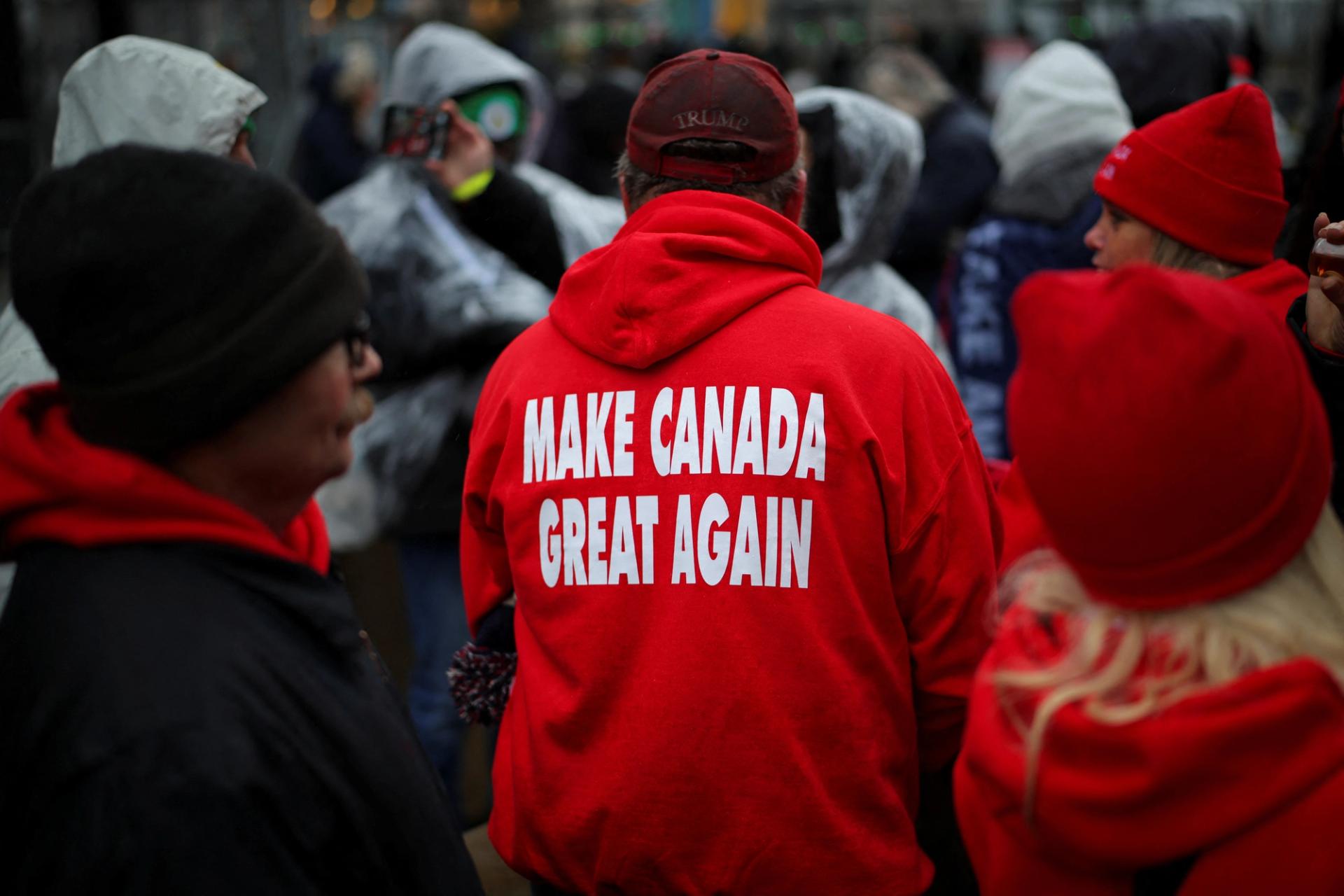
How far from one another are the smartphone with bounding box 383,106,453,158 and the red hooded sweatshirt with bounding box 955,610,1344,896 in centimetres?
240

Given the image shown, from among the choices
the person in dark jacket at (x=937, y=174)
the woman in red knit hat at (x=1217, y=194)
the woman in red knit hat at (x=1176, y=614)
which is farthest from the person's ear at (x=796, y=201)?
the person in dark jacket at (x=937, y=174)

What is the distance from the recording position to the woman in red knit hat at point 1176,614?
4.31 ft

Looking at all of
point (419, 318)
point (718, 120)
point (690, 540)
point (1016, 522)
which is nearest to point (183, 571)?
point (690, 540)

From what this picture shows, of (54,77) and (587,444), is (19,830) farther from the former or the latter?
(54,77)

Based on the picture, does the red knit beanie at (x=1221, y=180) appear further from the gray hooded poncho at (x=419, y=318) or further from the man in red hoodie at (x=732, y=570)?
the gray hooded poncho at (x=419, y=318)

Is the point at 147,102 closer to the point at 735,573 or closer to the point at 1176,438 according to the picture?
the point at 735,573

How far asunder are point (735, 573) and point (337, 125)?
741cm

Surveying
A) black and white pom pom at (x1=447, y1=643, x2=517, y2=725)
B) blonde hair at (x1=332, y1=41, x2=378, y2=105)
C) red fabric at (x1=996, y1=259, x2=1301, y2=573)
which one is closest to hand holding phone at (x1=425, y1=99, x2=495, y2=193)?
black and white pom pom at (x1=447, y1=643, x2=517, y2=725)

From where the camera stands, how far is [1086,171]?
4.36 m

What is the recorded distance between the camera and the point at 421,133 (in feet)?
10.8

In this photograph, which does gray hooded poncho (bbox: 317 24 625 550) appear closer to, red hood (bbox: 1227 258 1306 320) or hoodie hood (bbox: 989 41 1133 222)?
hoodie hood (bbox: 989 41 1133 222)

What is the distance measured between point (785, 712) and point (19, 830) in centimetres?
106

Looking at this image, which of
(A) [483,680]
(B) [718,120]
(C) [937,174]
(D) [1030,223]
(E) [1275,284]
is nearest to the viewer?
(B) [718,120]

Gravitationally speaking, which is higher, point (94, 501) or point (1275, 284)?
point (94, 501)
